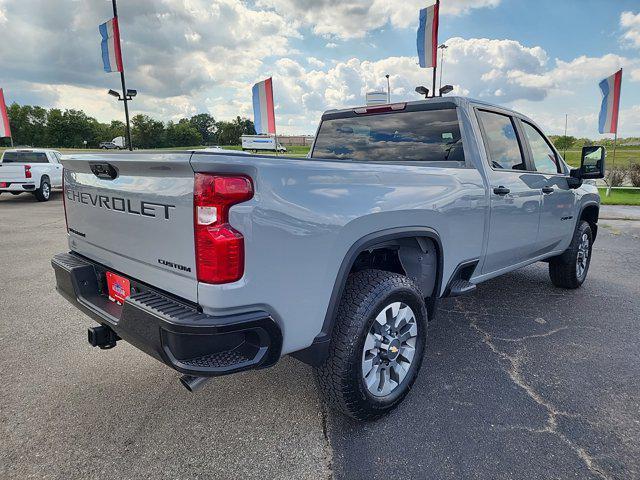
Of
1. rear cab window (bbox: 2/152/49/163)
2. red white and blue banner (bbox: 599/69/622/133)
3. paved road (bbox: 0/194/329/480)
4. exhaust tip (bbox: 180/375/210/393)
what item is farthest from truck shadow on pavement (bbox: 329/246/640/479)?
rear cab window (bbox: 2/152/49/163)

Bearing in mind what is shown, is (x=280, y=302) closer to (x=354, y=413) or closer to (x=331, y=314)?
(x=331, y=314)

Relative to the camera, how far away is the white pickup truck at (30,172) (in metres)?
14.0

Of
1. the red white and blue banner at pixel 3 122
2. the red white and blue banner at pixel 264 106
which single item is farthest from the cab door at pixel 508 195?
the red white and blue banner at pixel 3 122

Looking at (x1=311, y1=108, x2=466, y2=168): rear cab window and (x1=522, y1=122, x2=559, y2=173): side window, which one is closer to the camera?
(x1=311, y1=108, x2=466, y2=168): rear cab window

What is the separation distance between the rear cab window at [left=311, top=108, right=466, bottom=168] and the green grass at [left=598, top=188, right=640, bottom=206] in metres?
13.2

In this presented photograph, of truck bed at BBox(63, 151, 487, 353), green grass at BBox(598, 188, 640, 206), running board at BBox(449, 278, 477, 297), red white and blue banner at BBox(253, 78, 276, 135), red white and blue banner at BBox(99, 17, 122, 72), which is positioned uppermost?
red white and blue banner at BBox(99, 17, 122, 72)

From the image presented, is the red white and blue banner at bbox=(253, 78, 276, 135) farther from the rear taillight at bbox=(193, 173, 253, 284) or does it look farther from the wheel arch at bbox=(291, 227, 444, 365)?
the rear taillight at bbox=(193, 173, 253, 284)

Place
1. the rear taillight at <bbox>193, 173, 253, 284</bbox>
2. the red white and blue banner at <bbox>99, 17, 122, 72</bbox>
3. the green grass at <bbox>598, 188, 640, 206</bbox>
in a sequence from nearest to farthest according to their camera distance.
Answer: the rear taillight at <bbox>193, 173, 253, 284</bbox> < the green grass at <bbox>598, 188, 640, 206</bbox> < the red white and blue banner at <bbox>99, 17, 122, 72</bbox>

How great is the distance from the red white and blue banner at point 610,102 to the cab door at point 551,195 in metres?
12.5

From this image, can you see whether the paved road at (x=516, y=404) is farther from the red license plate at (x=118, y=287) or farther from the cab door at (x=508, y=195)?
the red license plate at (x=118, y=287)

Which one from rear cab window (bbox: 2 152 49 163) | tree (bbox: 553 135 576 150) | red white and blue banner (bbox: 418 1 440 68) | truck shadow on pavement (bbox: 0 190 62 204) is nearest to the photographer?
truck shadow on pavement (bbox: 0 190 62 204)

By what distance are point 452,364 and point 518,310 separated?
63.9 inches

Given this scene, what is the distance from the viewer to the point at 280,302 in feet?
6.63

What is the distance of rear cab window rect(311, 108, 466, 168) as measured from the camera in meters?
3.44
